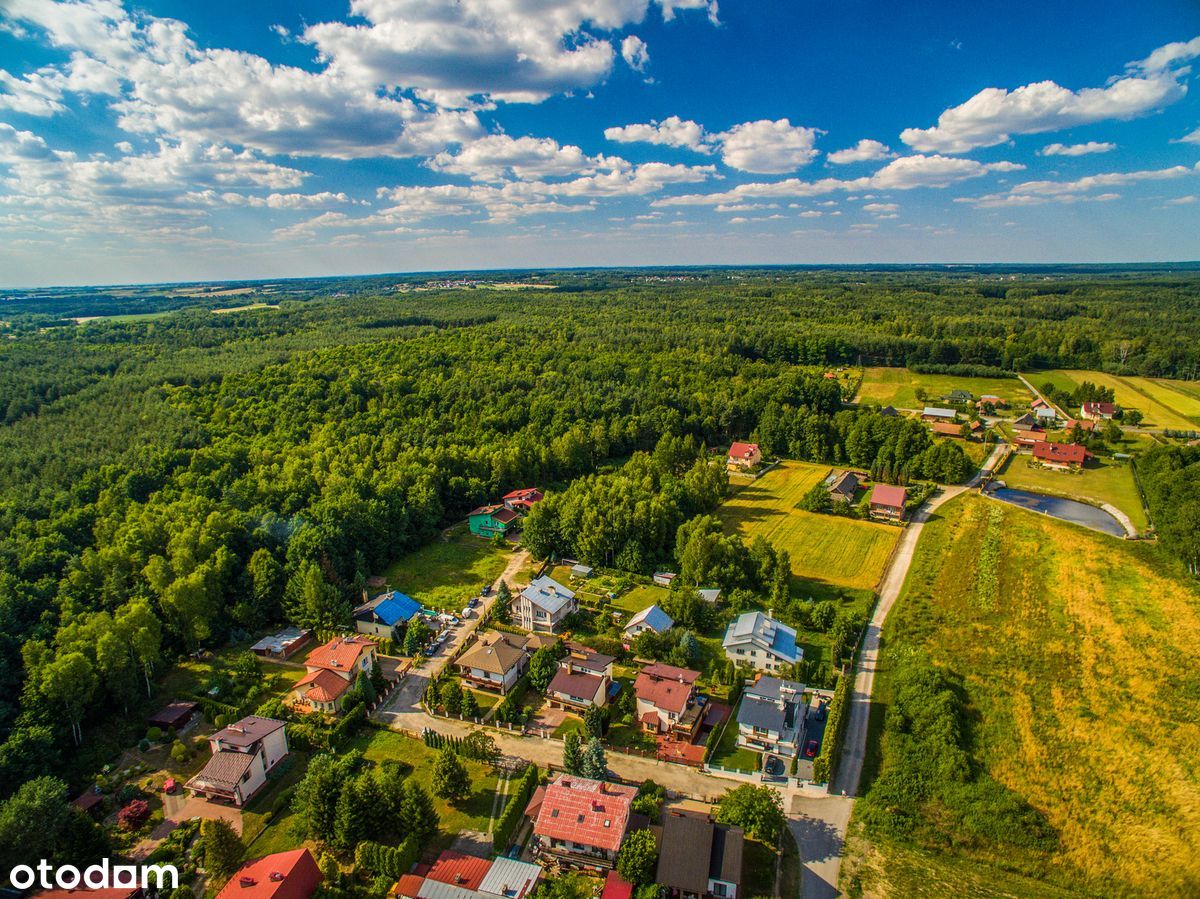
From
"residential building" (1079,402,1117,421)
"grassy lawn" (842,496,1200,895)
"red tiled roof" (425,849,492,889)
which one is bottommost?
"grassy lawn" (842,496,1200,895)

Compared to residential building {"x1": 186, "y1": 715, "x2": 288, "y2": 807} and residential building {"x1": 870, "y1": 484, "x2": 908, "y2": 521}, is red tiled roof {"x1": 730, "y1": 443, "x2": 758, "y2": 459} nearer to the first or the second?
residential building {"x1": 870, "y1": 484, "x2": 908, "y2": 521}

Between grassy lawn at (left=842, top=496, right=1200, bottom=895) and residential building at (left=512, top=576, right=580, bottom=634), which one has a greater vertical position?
residential building at (left=512, top=576, right=580, bottom=634)

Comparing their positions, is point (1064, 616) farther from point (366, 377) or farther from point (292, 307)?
point (292, 307)

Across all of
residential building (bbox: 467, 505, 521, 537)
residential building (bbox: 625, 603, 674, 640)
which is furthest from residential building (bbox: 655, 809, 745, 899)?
residential building (bbox: 467, 505, 521, 537)

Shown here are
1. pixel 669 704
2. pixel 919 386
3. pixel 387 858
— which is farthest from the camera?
pixel 919 386

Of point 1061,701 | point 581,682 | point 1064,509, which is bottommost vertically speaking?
point 1061,701

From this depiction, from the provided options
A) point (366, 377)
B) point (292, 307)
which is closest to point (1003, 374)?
point (366, 377)

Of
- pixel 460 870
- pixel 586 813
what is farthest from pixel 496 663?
pixel 460 870

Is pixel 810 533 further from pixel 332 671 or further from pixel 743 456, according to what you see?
pixel 332 671
